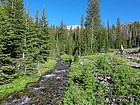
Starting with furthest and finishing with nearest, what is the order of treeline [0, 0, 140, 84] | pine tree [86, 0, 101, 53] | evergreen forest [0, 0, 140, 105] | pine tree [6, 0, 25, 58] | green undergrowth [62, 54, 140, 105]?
pine tree [86, 0, 101, 53], pine tree [6, 0, 25, 58], treeline [0, 0, 140, 84], evergreen forest [0, 0, 140, 105], green undergrowth [62, 54, 140, 105]

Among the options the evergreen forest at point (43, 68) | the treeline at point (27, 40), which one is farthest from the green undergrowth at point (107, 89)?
the treeline at point (27, 40)

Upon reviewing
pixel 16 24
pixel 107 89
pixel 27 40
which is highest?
pixel 16 24

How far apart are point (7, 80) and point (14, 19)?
10410mm

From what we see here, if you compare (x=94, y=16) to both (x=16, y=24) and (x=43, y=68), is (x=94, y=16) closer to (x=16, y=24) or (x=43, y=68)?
(x=43, y=68)

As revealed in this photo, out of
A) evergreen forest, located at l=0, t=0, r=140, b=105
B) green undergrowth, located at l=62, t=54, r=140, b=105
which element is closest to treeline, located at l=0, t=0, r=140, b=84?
evergreen forest, located at l=0, t=0, r=140, b=105

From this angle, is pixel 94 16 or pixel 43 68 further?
pixel 94 16

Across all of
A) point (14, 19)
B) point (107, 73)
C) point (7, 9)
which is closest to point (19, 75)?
point (14, 19)

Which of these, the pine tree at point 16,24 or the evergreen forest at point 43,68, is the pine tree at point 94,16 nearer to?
the evergreen forest at point 43,68

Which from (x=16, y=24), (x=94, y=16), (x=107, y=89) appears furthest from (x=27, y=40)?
(x=94, y=16)

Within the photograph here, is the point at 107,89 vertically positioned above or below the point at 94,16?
below

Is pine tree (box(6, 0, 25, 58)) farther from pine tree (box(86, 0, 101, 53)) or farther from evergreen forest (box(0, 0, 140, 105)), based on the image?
pine tree (box(86, 0, 101, 53))

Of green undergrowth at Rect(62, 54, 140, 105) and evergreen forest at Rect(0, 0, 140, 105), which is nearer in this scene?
green undergrowth at Rect(62, 54, 140, 105)

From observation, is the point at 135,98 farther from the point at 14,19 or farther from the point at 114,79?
the point at 14,19

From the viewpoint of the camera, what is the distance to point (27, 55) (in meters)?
32.2
